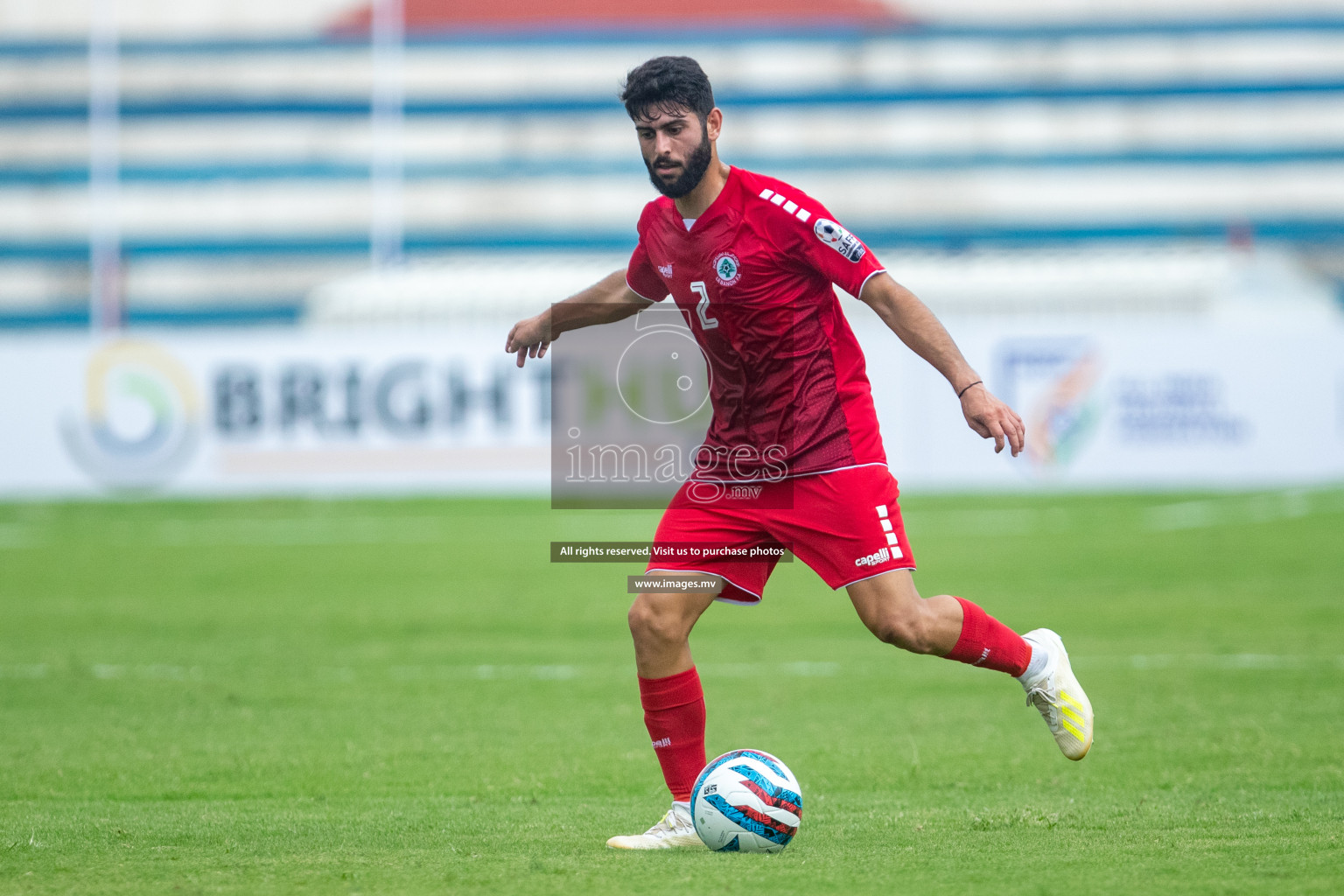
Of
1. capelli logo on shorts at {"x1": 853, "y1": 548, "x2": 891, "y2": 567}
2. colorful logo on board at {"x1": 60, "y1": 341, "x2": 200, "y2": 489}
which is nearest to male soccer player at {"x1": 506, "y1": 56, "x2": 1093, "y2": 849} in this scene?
capelli logo on shorts at {"x1": 853, "y1": 548, "x2": 891, "y2": 567}

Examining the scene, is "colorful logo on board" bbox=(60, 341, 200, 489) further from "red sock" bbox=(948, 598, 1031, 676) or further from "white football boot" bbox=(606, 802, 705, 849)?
"red sock" bbox=(948, 598, 1031, 676)

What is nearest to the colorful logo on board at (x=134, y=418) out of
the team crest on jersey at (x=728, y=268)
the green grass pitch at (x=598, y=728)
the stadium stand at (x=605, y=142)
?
the green grass pitch at (x=598, y=728)

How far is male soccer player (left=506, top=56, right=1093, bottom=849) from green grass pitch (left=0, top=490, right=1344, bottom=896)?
501mm

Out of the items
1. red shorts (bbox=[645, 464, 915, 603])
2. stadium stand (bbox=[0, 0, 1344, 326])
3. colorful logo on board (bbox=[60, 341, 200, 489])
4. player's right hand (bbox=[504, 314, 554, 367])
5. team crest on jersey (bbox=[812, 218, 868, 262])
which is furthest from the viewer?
stadium stand (bbox=[0, 0, 1344, 326])

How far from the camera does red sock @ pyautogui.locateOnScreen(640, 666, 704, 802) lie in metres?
5.13

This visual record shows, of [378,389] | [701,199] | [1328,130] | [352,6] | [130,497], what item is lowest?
[130,497]

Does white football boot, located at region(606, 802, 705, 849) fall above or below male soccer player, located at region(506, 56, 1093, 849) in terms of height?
below

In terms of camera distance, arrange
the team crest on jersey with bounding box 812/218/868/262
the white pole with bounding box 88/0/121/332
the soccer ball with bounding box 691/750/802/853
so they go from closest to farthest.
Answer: the soccer ball with bounding box 691/750/802/853
the team crest on jersey with bounding box 812/218/868/262
the white pole with bounding box 88/0/121/332

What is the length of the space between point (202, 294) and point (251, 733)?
152ft

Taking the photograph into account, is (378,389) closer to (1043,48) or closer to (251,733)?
(251,733)

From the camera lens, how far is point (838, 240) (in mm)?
4891

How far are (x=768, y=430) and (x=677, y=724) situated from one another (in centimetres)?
102

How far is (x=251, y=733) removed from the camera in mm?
7047

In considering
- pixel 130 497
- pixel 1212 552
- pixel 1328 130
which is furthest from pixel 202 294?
pixel 1212 552
